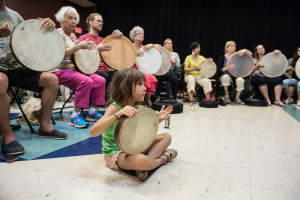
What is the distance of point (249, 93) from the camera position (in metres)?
5.34

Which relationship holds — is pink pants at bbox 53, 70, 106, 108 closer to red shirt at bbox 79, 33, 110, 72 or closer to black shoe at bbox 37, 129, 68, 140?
black shoe at bbox 37, 129, 68, 140

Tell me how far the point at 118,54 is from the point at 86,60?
53cm

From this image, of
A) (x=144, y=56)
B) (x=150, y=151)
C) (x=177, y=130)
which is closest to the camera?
(x=150, y=151)

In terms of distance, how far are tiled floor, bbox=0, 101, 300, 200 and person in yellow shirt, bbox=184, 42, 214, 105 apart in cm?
223

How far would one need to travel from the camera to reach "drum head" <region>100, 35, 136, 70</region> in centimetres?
293

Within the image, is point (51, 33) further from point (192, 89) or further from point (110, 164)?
point (192, 89)

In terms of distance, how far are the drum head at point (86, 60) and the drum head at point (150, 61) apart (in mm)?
953

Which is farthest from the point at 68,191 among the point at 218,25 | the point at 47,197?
the point at 218,25

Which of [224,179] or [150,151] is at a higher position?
[150,151]

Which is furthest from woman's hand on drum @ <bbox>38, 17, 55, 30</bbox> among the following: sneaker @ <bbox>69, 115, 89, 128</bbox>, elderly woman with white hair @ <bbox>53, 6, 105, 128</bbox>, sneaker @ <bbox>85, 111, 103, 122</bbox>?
sneaker @ <bbox>85, 111, 103, 122</bbox>

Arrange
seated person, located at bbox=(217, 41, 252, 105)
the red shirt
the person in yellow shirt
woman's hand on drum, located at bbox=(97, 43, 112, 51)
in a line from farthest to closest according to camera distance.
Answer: seated person, located at bbox=(217, 41, 252, 105), the person in yellow shirt, the red shirt, woman's hand on drum, located at bbox=(97, 43, 112, 51)

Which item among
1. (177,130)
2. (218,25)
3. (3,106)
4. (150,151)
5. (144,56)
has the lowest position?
(177,130)

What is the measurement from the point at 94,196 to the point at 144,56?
2786 mm

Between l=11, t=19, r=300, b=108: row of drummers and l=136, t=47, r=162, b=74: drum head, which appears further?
l=136, t=47, r=162, b=74: drum head
